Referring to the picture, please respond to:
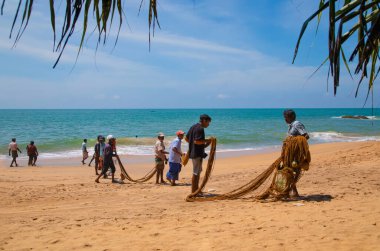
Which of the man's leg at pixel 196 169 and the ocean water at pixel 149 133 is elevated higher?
the man's leg at pixel 196 169

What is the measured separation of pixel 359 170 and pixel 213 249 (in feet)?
22.5

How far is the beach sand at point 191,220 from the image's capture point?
4.16 metres

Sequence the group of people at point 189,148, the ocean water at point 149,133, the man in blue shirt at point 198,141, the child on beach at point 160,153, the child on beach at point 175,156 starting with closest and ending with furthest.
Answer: the group of people at point 189,148
the man in blue shirt at point 198,141
the child on beach at point 175,156
the child on beach at point 160,153
the ocean water at point 149,133

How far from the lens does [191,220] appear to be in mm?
5176

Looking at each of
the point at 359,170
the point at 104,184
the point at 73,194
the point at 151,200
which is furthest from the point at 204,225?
the point at 359,170

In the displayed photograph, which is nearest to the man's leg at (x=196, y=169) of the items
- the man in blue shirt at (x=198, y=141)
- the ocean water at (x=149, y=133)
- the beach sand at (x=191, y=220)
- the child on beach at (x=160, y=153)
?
the man in blue shirt at (x=198, y=141)

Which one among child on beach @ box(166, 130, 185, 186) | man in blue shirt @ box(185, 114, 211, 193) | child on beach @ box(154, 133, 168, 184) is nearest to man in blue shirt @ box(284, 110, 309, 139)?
man in blue shirt @ box(185, 114, 211, 193)

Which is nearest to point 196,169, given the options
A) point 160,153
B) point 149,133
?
point 160,153

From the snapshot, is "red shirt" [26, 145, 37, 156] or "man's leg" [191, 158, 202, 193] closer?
"man's leg" [191, 158, 202, 193]

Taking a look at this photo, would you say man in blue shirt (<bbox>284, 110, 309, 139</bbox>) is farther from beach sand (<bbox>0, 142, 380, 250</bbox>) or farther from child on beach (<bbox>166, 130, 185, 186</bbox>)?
child on beach (<bbox>166, 130, 185, 186</bbox>)

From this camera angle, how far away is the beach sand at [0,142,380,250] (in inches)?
164

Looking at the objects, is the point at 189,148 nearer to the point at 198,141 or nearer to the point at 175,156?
the point at 198,141

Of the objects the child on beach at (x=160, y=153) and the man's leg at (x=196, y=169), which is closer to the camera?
the man's leg at (x=196, y=169)

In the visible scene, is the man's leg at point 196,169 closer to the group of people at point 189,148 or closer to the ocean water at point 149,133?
the group of people at point 189,148
